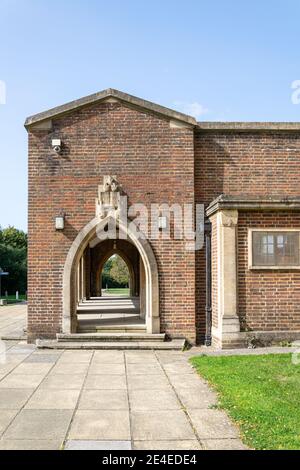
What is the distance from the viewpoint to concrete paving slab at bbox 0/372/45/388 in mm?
7551

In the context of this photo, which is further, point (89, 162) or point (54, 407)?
point (89, 162)

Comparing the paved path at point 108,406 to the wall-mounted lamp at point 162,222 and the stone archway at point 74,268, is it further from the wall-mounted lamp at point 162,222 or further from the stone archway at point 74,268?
the wall-mounted lamp at point 162,222

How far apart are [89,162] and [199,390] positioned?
21.2 feet

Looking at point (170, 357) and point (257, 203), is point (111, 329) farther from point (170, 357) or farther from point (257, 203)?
point (257, 203)

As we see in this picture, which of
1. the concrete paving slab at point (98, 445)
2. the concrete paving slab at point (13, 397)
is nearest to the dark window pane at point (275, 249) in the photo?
the concrete paving slab at point (13, 397)

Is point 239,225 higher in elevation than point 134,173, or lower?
lower

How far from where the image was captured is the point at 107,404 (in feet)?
21.1

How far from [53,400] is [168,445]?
92.0 inches

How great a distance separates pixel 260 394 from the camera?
6539mm

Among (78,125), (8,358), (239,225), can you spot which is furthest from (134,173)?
(8,358)

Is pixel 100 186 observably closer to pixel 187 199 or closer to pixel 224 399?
pixel 187 199

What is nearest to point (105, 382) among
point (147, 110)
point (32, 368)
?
point (32, 368)

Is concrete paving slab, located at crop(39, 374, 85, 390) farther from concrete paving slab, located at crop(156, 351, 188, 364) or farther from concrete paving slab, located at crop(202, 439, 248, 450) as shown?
concrete paving slab, located at crop(202, 439, 248, 450)

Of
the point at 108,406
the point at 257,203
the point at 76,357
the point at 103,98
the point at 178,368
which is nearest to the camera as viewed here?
the point at 108,406
